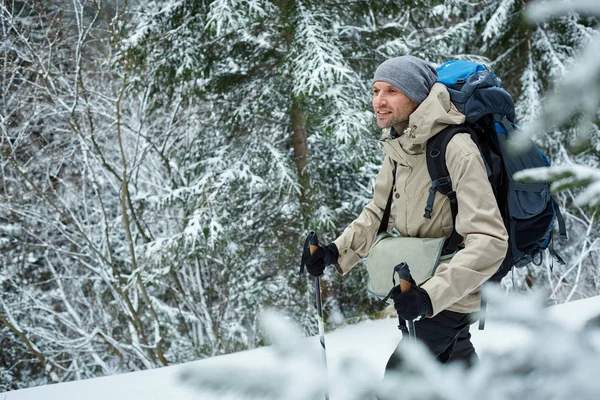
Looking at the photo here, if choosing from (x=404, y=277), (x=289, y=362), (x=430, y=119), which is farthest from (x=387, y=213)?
(x=289, y=362)

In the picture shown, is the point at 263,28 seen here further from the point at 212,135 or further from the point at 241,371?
the point at 241,371

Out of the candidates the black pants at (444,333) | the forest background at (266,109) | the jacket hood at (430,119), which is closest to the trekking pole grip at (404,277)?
the black pants at (444,333)

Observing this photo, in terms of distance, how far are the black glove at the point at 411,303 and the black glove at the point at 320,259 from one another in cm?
74

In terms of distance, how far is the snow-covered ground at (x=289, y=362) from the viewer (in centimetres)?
59

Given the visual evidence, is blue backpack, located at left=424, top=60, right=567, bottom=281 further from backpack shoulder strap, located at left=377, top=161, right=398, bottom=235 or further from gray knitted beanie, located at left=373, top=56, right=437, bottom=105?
backpack shoulder strap, located at left=377, top=161, right=398, bottom=235

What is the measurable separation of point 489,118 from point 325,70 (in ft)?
9.50

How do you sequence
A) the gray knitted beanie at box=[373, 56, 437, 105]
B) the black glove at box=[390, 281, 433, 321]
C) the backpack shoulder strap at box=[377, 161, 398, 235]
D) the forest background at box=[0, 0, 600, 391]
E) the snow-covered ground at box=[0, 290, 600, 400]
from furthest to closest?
1. the forest background at box=[0, 0, 600, 391]
2. the backpack shoulder strap at box=[377, 161, 398, 235]
3. the gray knitted beanie at box=[373, 56, 437, 105]
4. the black glove at box=[390, 281, 433, 321]
5. the snow-covered ground at box=[0, 290, 600, 400]

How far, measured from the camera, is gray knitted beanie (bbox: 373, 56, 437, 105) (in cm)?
219

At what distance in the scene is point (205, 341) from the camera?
34.9 ft

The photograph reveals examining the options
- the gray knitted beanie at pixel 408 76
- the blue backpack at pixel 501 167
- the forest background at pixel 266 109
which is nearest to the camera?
the blue backpack at pixel 501 167

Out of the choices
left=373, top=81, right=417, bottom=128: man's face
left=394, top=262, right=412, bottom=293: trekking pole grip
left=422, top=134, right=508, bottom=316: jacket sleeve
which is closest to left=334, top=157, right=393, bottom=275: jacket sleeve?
left=373, top=81, right=417, bottom=128: man's face

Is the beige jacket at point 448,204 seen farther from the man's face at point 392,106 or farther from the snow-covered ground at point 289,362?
the snow-covered ground at point 289,362

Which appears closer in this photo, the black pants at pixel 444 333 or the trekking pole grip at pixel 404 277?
the trekking pole grip at pixel 404 277

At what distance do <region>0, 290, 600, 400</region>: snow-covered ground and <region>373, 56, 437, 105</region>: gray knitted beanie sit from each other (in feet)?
3.71
